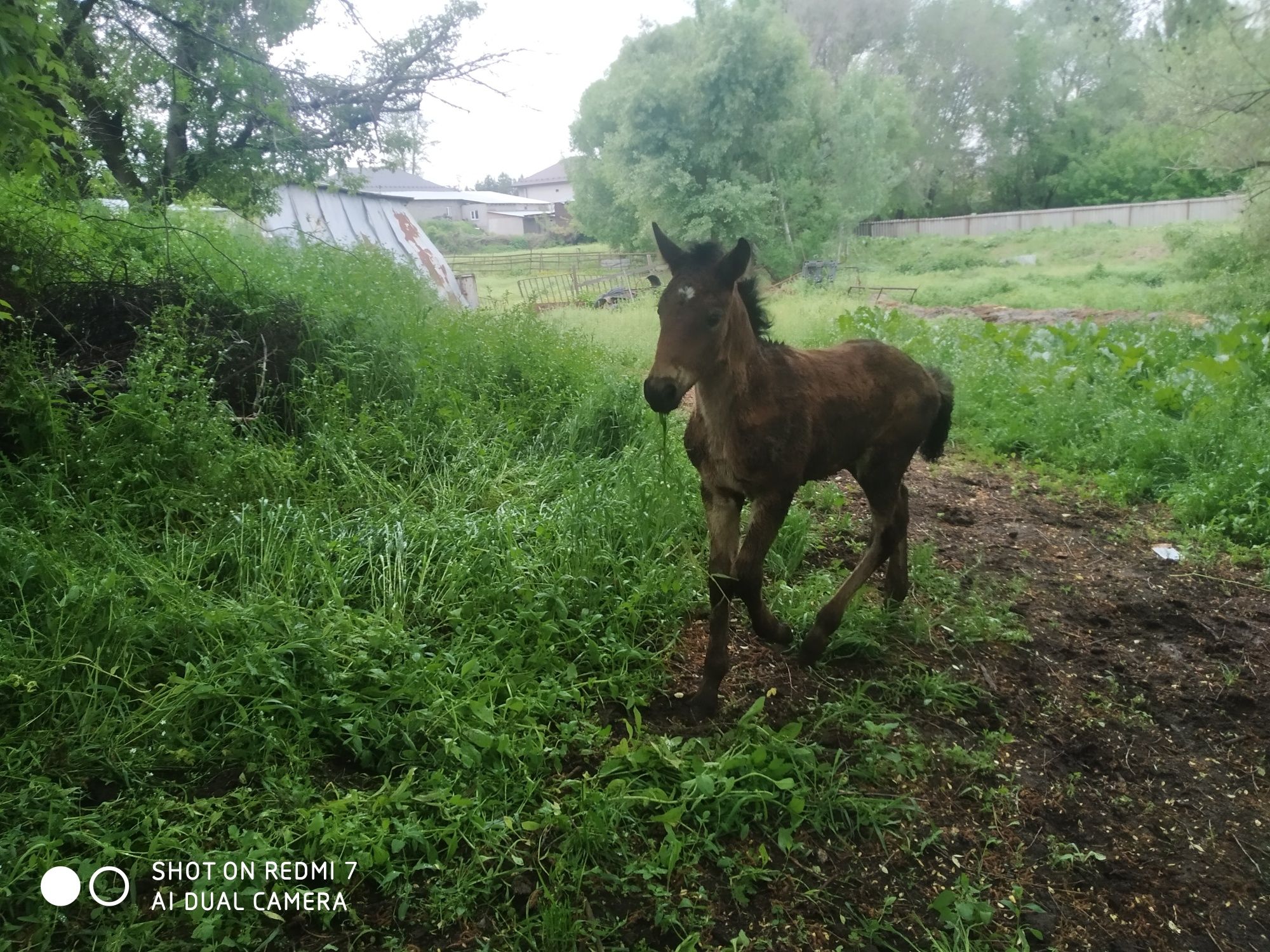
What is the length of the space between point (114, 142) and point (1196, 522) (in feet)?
33.4

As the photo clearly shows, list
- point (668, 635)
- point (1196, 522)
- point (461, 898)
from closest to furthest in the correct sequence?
point (461, 898), point (668, 635), point (1196, 522)

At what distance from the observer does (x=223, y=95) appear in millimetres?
6180

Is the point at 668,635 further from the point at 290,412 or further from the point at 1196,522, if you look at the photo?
the point at 1196,522

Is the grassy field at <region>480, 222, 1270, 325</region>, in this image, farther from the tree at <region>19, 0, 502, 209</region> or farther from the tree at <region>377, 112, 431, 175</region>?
the tree at <region>19, 0, 502, 209</region>

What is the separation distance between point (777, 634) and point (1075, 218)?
23.4 metres

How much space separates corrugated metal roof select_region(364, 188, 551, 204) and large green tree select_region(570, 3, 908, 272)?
1.73 meters

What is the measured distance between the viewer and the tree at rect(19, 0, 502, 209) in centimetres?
632

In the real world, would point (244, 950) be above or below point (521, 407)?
below

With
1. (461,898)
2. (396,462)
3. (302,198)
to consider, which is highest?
(302,198)

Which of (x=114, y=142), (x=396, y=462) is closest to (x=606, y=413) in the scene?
(x=396, y=462)

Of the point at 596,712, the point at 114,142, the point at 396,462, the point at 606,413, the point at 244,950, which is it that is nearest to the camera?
the point at 244,950

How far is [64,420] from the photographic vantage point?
3738 millimetres

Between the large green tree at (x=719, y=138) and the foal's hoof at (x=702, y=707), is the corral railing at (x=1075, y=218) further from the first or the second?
the foal's hoof at (x=702, y=707)

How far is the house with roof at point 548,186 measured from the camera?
881 cm
